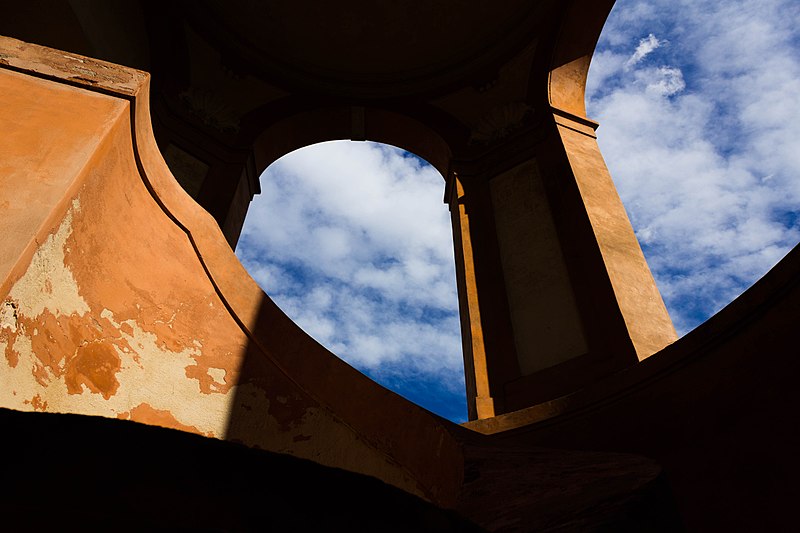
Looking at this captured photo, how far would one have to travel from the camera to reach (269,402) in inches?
91.6

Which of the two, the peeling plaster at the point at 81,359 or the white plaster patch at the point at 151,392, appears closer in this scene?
the peeling plaster at the point at 81,359

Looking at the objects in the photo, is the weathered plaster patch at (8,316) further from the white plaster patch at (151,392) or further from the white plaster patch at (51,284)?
the white plaster patch at (151,392)

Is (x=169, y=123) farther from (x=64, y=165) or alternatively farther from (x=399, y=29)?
(x=64, y=165)

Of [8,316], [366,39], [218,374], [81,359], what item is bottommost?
[8,316]

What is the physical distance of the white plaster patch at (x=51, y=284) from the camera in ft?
5.12

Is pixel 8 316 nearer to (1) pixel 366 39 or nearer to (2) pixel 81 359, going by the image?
(2) pixel 81 359

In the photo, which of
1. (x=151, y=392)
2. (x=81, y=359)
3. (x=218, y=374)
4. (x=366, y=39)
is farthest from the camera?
(x=366, y=39)

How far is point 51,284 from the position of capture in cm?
169

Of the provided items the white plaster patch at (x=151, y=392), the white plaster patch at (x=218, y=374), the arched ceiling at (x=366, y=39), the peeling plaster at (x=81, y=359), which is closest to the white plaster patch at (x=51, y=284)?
the peeling plaster at (x=81, y=359)

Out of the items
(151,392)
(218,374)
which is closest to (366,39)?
(218,374)

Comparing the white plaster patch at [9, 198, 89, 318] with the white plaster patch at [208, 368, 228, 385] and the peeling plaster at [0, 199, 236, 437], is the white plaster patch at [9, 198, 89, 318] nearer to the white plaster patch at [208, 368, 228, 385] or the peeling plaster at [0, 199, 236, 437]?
the peeling plaster at [0, 199, 236, 437]

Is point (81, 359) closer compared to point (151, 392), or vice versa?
point (81, 359)

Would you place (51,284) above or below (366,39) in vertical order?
below

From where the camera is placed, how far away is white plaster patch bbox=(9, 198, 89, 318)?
1.56m
